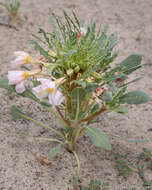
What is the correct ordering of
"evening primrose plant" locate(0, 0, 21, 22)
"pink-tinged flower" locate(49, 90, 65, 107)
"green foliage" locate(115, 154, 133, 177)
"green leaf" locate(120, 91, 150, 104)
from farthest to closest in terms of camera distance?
"evening primrose plant" locate(0, 0, 21, 22), "green foliage" locate(115, 154, 133, 177), "green leaf" locate(120, 91, 150, 104), "pink-tinged flower" locate(49, 90, 65, 107)

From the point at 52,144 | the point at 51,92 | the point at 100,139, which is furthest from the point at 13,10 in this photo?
the point at 100,139

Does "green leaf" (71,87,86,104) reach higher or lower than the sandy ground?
higher

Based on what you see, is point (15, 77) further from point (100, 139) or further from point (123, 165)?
point (123, 165)

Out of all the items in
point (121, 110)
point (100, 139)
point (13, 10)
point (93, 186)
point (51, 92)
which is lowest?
point (93, 186)

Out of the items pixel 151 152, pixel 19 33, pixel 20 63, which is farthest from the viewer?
pixel 19 33

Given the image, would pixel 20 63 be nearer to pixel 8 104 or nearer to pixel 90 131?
pixel 90 131

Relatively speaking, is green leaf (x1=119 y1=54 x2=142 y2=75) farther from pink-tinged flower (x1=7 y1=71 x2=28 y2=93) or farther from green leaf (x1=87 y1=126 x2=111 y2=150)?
pink-tinged flower (x1=7 y1=71 x2=28 y2=93)

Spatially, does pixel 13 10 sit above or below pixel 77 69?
above

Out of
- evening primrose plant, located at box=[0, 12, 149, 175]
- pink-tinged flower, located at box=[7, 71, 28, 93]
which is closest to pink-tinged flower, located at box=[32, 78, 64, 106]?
evening primrose plant, located at box=[0, 12, 149, 175]

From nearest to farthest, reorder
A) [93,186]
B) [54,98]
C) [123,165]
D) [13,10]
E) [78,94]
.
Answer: [54,98] → [78,94] → [93,186] → [123,165] → [13,10]

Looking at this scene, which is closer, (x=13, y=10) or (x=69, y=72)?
(x=69, y=72)

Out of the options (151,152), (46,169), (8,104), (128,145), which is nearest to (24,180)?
(46,169)
